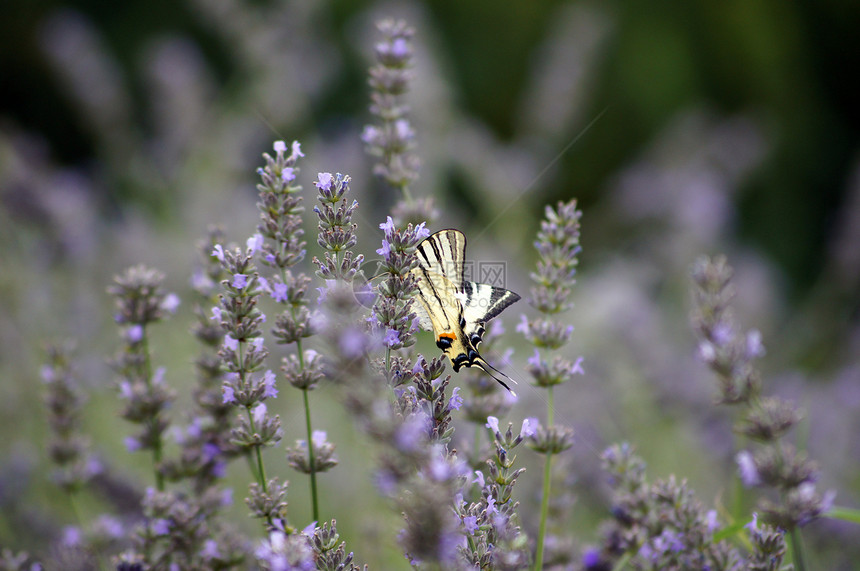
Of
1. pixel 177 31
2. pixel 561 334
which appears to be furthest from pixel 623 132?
pixel 561 334

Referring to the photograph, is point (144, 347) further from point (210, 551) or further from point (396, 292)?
point (396, 292)

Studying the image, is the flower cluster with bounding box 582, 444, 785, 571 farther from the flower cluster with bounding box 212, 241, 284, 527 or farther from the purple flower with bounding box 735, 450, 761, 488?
the flower cluster with bounding box 212, 241, 284, 527

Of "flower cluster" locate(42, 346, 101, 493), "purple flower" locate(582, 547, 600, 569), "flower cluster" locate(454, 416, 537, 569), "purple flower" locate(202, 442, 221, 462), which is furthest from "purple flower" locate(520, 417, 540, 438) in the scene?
"flower cluster" locate(42, 346, 101, 493)

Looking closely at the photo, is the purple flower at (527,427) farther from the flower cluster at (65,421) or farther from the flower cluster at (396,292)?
the flower cluster at (65,421)

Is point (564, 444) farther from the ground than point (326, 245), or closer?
closer

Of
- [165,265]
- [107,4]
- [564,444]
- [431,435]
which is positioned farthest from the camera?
[107,4]

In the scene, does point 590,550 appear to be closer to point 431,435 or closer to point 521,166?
point 431,435

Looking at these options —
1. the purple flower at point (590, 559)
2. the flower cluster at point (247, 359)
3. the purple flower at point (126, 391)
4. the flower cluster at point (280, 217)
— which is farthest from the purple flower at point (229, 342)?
the purple flower at point (590, 559)

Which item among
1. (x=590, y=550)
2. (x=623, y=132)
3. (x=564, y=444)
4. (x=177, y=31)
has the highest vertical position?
(x=177, y=31)
